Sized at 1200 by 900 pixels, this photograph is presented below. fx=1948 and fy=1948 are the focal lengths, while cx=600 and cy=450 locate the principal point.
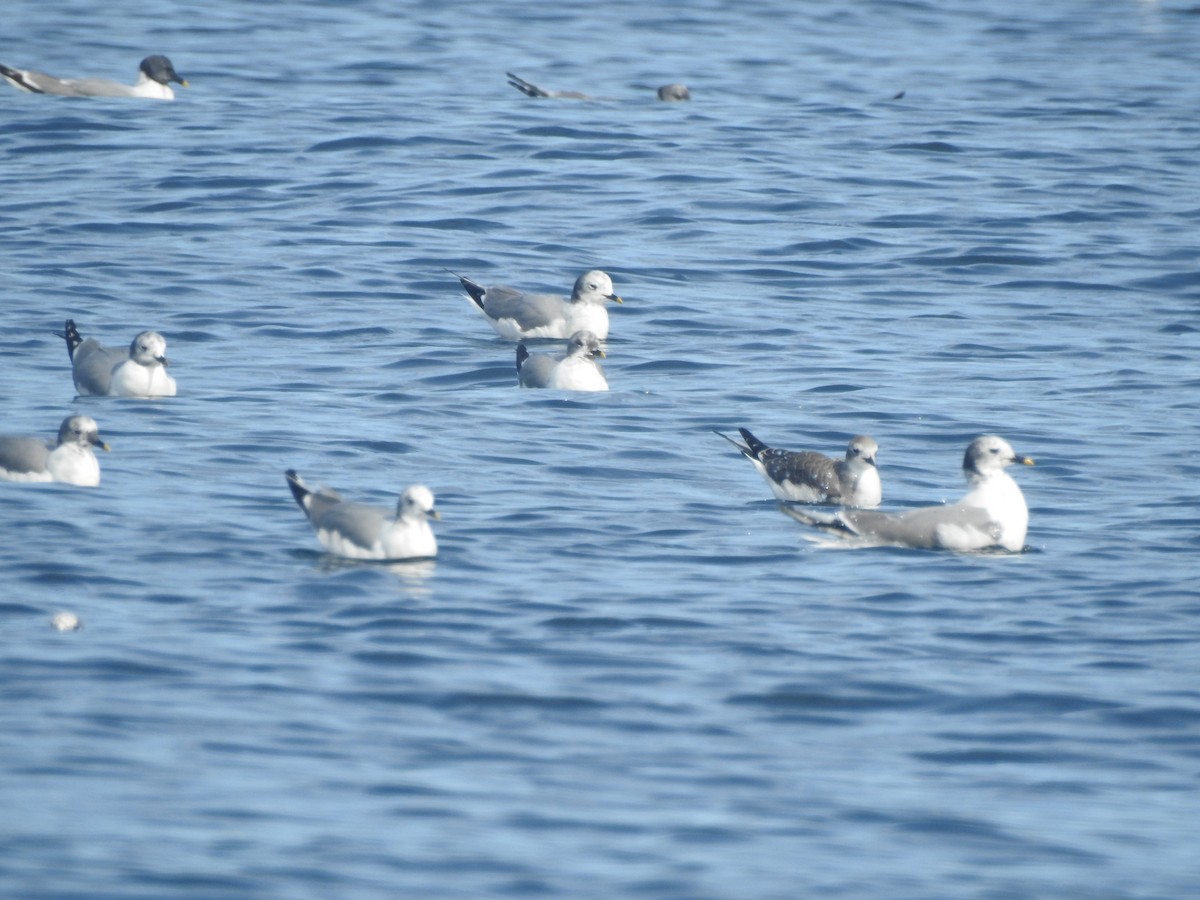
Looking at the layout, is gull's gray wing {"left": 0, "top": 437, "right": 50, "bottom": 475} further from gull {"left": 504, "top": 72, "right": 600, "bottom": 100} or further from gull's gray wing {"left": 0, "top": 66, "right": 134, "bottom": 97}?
gull {"left": 504, "top": 72, "right": 600, "bottom": 100}

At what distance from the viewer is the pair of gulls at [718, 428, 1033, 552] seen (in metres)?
11.9

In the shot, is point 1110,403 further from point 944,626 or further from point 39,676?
point 39,676

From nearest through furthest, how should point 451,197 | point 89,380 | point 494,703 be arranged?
point 494,703 → point 89,380 → point 451,197

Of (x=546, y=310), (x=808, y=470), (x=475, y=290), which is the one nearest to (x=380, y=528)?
(x=808, y=470)

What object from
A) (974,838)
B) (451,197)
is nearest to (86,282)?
(451,197)

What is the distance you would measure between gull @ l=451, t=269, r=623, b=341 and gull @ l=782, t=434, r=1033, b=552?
20.0 feet

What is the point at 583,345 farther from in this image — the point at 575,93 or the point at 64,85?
the point at 64,85

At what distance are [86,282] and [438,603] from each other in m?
9.93

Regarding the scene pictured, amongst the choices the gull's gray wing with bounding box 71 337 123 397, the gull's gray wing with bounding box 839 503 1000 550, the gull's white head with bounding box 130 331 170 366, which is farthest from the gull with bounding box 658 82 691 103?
the gull's gray wing with bounding box 839 503 1000 550

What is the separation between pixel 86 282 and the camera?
755 inches

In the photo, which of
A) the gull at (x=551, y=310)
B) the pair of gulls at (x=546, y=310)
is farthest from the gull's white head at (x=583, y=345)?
the gull at (x=551, y=310)

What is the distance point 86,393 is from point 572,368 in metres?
3.89

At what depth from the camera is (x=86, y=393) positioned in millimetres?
15453

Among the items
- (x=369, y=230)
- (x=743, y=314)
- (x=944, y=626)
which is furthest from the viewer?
(x=369, y=230)
